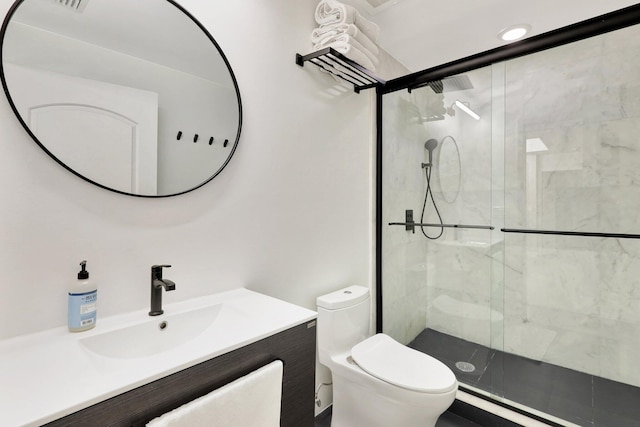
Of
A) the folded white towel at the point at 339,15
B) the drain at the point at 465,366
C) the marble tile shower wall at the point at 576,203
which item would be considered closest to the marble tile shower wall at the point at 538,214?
the marble tile shower wall at the point at 576,203

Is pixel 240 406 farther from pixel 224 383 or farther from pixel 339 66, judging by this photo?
pixel 339 66

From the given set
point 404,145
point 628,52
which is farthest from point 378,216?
point 628,52

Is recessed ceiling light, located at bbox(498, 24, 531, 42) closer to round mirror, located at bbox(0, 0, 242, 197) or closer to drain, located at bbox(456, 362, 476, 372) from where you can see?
round mirror, located at bbox(0, 0, 242, 197)

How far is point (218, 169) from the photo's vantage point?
121 cm

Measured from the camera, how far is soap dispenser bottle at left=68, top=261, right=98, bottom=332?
840 mm

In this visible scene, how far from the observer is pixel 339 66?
5.38 ft

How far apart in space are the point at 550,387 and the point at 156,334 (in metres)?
2.27

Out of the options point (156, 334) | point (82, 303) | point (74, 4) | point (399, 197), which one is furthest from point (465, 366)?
point (74, 4)

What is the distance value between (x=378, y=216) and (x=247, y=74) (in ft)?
4.36

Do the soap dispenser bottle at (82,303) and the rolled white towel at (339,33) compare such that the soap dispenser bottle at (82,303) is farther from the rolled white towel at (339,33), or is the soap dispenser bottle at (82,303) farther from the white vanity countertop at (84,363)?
the rolled white towel at (339,33)

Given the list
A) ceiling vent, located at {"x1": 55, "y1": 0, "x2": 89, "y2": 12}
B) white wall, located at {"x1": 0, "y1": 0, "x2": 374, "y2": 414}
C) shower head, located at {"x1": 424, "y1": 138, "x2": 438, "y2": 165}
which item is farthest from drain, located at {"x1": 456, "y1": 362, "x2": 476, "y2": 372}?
ceiling vent, located at {"x1": 55, "y1": 0, "x2": 89, "y2": 12}

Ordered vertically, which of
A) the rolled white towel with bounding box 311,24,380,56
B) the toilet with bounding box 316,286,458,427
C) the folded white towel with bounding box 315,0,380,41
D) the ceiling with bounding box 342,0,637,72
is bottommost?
the toilet with bounding box 316,286,458,427

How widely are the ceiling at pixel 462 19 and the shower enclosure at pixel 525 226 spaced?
32 centimetres

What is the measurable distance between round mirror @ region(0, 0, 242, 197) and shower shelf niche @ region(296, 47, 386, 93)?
47 centimetres
